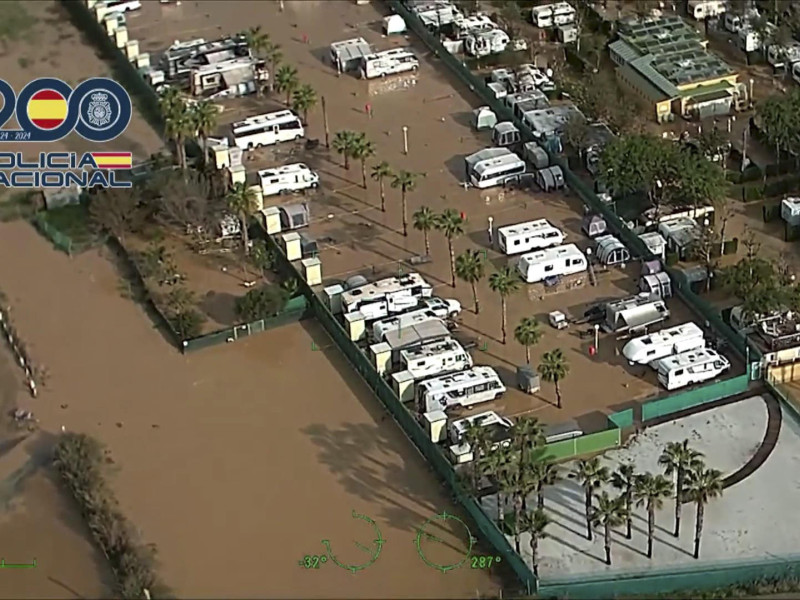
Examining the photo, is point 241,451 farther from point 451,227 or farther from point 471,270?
point 451,227

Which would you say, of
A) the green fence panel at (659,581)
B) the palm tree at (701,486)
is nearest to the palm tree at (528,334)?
the palm tree at (701,486)

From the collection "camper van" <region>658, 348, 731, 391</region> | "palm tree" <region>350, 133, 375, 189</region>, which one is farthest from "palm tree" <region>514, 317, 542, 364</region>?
"palm tree" <region>350, 133, 375, 189</region>

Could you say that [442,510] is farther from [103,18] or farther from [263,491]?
[103,18]

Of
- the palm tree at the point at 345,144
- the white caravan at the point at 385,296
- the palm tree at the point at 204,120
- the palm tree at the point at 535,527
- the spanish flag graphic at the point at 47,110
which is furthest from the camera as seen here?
the spanish flag graphic at the point at 47,110

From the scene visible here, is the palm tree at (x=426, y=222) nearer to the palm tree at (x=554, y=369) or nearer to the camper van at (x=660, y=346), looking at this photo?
the palm tree at (x=554, y=369)

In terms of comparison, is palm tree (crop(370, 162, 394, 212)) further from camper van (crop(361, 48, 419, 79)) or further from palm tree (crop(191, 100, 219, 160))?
camper van (crop(361, 48, 419, 79))
